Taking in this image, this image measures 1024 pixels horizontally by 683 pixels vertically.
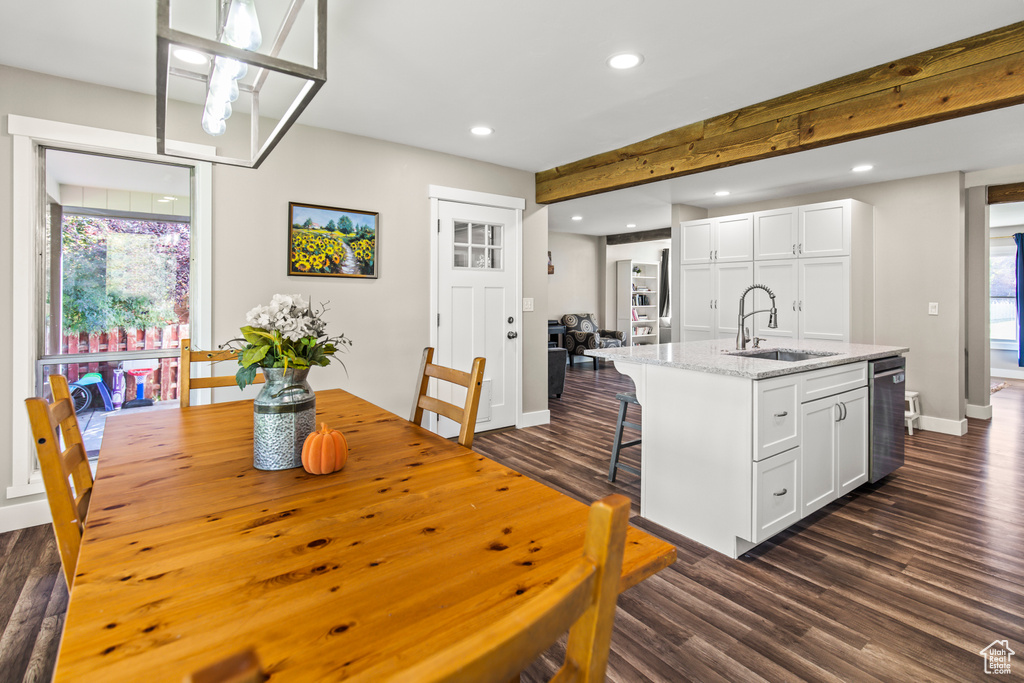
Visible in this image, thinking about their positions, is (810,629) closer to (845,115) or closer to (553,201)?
(845,115)

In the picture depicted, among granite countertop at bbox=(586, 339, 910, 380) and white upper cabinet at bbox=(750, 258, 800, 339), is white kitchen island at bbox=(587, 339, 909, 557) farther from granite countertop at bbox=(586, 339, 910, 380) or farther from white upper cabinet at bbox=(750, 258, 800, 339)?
white upper cabinet at bbox=(750, 258, 800, 339)

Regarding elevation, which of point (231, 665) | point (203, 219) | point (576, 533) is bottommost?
point (576, 533)

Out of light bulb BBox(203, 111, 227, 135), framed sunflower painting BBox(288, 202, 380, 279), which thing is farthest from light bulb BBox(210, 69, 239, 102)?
framed sunflower painting BBox(288, 202, 380, 279)

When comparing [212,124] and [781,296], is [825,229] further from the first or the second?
[212,124]

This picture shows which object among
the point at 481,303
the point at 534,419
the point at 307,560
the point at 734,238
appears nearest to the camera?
the point at 307,560

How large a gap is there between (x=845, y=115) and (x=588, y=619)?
319 cm

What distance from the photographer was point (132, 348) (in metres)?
3.03

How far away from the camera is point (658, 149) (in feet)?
11.8

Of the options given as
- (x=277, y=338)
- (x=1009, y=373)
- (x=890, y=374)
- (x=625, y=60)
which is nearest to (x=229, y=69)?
(x=277, y=338)

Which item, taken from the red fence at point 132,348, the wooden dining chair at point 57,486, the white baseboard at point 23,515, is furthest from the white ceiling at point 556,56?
the white baseboard at point 23,515

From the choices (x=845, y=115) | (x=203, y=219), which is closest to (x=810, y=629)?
(x=845, y=115)

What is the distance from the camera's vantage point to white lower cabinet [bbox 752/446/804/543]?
7.34 feet

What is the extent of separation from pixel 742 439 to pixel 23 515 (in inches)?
148

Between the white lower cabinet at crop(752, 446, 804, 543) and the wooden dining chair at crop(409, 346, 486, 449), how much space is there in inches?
55.5
